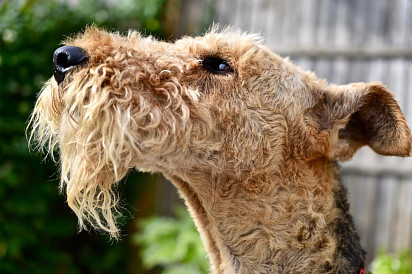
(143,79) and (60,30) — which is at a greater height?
(60,30)

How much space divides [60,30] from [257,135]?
438 centimetres

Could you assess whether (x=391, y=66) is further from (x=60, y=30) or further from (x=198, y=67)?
(x=60, y=30)

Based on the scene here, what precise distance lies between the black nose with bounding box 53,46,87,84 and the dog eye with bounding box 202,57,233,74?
529 mm

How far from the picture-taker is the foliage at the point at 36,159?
5.14 metres

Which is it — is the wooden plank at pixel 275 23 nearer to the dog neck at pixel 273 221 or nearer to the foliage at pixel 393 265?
the foliage at pixel 393 265

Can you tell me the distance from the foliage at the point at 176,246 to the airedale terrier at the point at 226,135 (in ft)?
8.78

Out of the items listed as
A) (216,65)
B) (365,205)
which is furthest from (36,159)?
(216,65)

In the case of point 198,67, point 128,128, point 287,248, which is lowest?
point 287,248

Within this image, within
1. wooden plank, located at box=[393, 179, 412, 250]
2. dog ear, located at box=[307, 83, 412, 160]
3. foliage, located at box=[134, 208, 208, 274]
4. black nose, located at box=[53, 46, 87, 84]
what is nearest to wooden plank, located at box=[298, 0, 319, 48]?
wooden plank, located at box=[393, 179, 412, 250]

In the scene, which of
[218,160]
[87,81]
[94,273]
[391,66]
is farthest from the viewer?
[94,273]

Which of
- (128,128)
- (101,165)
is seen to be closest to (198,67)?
(128,128)

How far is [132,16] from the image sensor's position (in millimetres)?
6141

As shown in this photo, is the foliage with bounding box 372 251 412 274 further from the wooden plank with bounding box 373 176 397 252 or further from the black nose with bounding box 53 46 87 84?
the black nose with bounding box 53 46 87 84

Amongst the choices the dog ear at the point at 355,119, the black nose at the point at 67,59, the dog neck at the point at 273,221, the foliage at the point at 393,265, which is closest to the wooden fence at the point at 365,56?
the foliage at the point at 393,265
